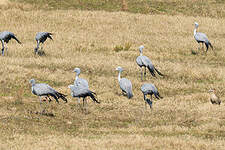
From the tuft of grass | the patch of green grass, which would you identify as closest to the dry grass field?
the tuft of grass

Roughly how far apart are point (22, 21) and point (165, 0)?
14845 mm

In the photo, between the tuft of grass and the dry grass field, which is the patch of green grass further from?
the tuft of grass

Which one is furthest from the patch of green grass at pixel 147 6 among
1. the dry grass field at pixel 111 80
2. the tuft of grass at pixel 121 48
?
the tuft of grass at pixel 121 48

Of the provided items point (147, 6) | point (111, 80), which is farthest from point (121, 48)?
point (147, 6)

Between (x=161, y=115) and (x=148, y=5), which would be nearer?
(x=161, y=115)

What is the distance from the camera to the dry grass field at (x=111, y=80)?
1405 centimetres

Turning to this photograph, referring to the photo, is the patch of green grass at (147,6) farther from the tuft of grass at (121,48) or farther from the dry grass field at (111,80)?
the tuft of grass at (121,48)

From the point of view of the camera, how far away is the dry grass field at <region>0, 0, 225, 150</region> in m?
14.0

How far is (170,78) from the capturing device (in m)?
23.5

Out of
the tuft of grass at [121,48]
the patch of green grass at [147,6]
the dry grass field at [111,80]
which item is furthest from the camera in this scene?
the patch of green grass at [147,6]

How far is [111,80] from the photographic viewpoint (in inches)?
878

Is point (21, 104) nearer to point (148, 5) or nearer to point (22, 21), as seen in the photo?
point (22, 21)

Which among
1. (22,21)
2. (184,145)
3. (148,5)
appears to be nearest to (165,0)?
(148,5)

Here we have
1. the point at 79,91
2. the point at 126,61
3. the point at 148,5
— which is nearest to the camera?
the point at 79,91
